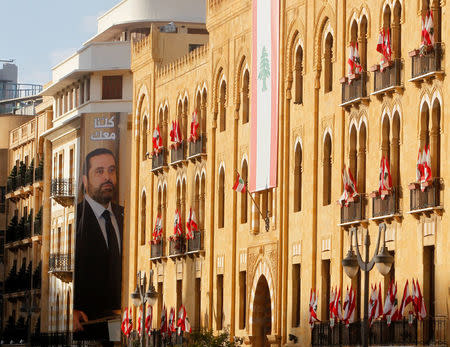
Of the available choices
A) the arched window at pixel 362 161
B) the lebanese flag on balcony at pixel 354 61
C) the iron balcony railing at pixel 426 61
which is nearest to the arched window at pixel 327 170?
the arched window at pixel 362 161

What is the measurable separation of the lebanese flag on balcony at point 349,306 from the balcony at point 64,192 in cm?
3685

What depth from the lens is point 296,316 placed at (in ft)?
164

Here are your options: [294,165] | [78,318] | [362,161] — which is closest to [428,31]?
[362,161]

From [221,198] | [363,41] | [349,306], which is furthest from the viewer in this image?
[221,198]

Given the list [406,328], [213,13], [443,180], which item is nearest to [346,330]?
[406,328]

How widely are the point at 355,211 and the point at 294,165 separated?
5.90 meters

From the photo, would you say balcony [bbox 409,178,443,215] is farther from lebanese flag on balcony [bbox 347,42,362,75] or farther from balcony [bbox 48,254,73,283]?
balcony [bbox 48,254,73,283]

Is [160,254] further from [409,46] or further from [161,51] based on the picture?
[409,46]

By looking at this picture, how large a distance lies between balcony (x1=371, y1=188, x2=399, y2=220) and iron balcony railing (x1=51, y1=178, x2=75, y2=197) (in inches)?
1517

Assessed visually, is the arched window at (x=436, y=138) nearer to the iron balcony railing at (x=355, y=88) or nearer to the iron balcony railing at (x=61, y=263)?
the iron balcony railing at (x=355, y=88)

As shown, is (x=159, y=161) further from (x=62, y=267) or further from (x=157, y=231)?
(x=62, y=267)

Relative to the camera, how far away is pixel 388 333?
4194 cm

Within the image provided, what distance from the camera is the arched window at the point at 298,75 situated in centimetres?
5034

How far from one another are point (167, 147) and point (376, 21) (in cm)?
2245
